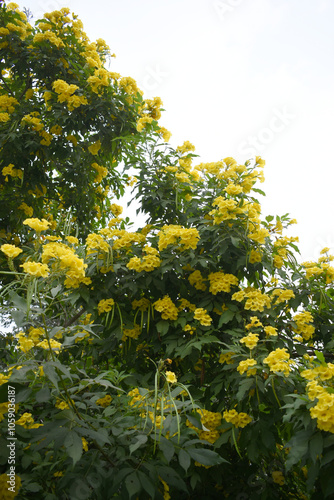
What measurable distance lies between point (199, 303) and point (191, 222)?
0.48m

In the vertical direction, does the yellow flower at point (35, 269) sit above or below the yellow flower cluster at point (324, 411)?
above

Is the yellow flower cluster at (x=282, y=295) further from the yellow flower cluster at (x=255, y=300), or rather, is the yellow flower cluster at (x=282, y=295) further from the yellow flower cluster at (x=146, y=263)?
the yellow flower cluster at (x=146, y=263)

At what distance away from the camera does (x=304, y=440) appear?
46.8 inches

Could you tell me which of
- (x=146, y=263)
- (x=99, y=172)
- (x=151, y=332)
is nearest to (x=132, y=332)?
(x=151, y=332)

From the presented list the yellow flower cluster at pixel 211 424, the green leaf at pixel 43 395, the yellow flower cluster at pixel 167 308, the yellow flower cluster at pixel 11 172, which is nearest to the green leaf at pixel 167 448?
the green leaf at pixel 43 395

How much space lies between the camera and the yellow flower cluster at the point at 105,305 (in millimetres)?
→ 1999

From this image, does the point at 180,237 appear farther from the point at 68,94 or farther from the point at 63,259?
the point at 68,94

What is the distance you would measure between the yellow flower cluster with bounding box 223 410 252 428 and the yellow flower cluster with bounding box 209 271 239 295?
59cm

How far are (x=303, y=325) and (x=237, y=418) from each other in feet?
1.92

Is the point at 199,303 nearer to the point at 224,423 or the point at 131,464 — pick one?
the point at 224,423

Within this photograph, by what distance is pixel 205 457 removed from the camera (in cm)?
129

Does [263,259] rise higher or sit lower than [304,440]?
higher

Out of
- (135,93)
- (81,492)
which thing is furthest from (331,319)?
(135,93)

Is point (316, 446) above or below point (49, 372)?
below
